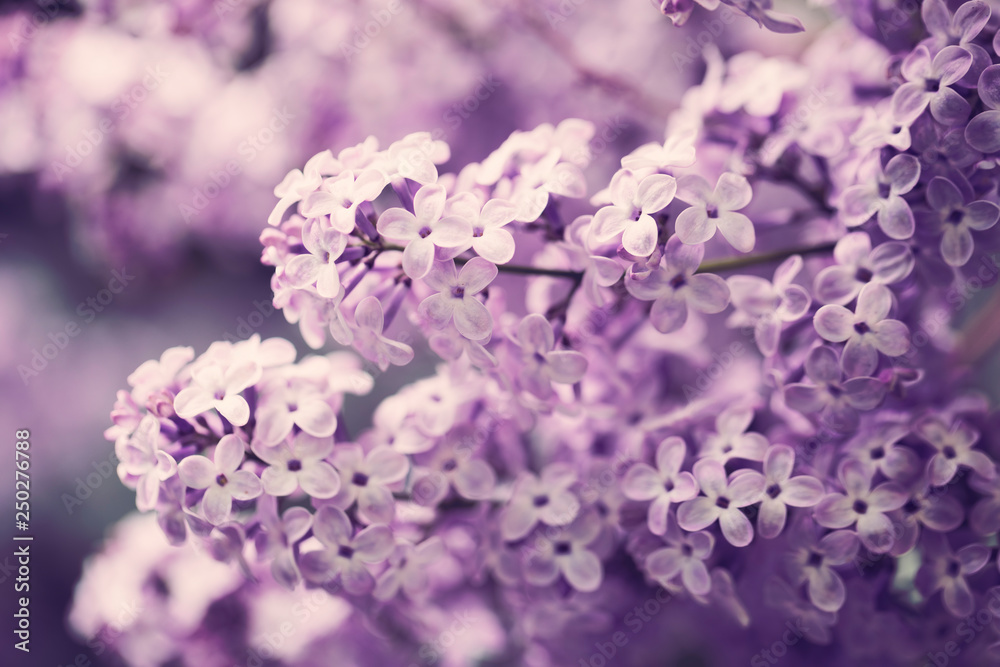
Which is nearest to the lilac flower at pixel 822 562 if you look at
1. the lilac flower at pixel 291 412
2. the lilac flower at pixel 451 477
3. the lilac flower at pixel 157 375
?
the lilac flower at pixel 451 477

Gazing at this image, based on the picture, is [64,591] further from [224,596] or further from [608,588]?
[608,588]

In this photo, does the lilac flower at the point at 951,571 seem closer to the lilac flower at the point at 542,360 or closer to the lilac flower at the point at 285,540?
the lilac flower at the point at 542,360

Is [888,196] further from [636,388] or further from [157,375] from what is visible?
[157,375]

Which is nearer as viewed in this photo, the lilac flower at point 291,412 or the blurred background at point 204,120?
the lilac flower at point 291,412

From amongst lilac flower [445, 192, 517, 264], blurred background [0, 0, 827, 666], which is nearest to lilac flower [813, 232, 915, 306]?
lilac flower [445, 192, 517, 264]

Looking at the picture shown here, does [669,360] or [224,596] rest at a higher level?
[669,360]

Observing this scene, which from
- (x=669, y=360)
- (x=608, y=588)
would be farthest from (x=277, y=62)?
(x=608, y=588)
